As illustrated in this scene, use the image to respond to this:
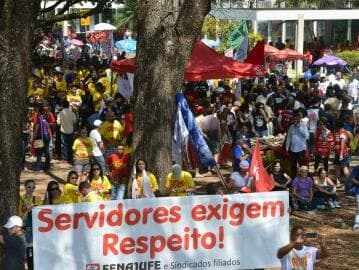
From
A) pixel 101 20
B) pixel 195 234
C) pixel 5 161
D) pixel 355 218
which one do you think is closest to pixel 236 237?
pixel 195 234

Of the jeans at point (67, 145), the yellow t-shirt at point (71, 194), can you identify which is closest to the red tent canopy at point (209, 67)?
the jeans at point (67, 145)

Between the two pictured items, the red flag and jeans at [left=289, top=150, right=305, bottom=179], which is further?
jeans at [left=289, top=150, right=305, bottom=179]

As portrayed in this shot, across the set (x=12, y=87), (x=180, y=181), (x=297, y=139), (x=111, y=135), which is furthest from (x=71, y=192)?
(x=297, y=139)

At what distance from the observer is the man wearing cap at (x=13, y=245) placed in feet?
29.6

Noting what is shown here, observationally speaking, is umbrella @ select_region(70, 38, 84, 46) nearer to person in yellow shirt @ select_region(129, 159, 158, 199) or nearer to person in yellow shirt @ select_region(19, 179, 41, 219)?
person in yellow shirt @ select_region(129, 159, 158, 199)

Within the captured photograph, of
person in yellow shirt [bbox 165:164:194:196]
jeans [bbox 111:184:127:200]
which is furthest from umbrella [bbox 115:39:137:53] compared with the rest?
person in yellow shirt [bbox 165:164:194:196]

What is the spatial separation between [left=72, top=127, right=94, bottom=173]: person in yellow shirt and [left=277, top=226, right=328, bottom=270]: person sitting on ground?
23.4 feet

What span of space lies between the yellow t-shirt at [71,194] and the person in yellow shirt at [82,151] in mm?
4188

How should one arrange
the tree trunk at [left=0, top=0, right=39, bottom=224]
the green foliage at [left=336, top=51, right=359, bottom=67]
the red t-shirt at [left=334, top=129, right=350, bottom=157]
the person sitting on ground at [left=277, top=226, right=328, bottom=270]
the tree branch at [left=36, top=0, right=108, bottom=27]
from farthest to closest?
the green foliage at [left=336, top=51, right=359, bottom=67], the red t-shirt at [left=334, top=129, right=350, bottom=157], the tree branch at [left=36, top=0, right=108, bottom=27], the tree trunk at [left=0, top=0, right=39, bottom=224], the person sitting on ground at [left=277, top=226, right=328, bottom=270]

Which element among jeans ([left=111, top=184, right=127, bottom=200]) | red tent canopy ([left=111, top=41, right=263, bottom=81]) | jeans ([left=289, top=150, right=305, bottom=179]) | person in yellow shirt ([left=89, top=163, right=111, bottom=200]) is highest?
red tent canopy ([left=111, top=41, right=263, bottom=81])

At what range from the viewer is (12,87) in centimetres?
988

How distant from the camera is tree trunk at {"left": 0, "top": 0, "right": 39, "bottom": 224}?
31.9 feet

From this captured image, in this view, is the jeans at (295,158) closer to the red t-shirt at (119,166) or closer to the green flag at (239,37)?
the red t-shirt at (119,166)

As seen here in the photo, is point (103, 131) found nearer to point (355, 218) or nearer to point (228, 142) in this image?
point (228, 142)
